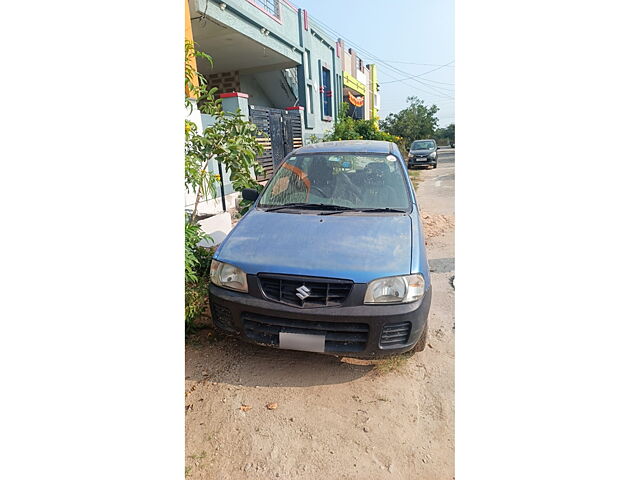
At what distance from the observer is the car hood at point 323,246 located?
2.12 metres

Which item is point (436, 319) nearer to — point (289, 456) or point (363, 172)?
point (363, 172)

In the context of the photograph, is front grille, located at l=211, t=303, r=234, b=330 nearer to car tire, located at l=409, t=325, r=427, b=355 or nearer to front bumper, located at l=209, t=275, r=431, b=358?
front bumper, located at l=209, t=275, r=431, b=358

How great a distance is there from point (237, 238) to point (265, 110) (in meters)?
6.95

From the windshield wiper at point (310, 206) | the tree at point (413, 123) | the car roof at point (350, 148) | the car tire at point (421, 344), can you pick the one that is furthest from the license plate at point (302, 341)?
the tree at point (413, 123)

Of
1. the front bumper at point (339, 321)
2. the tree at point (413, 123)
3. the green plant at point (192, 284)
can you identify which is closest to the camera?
the front bumper at point (339, 321)

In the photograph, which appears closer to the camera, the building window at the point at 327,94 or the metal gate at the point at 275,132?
the metal gate at the point at 275,132

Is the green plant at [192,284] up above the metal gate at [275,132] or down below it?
below

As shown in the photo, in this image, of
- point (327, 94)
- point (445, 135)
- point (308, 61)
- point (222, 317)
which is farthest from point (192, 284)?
point (445, 135)

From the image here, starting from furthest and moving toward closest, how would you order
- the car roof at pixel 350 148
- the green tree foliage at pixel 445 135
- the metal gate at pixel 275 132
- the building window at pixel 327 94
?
the green tree foliage at pixel 445 135, the building window at pixel 327 94, the metal gate at pixel 275 132, the car roof at pixel 350 148

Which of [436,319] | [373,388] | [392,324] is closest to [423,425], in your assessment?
[373,388]

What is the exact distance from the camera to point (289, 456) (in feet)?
5.78

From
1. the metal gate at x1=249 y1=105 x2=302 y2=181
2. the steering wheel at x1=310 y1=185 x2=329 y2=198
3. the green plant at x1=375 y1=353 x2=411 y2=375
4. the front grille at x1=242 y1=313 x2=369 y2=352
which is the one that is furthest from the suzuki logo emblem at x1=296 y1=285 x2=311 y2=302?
the metal gate at x1=249 y1=105 x2=302 y2=181

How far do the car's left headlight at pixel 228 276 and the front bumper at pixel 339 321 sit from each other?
48 millimetres

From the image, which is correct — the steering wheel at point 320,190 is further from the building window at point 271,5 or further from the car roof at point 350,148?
the building window at point 271,5
